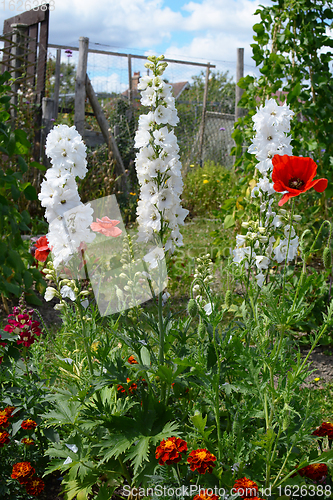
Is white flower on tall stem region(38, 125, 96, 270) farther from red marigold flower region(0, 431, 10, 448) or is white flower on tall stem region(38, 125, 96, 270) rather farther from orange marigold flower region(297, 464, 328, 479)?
orange marigold flower region(297, 464, 328, 479)

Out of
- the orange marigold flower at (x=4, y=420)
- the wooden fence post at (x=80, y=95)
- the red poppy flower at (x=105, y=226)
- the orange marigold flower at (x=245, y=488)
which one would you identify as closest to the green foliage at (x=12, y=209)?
the red poppy flower at (x=105, y=226)

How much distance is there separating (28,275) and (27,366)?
4.36ft

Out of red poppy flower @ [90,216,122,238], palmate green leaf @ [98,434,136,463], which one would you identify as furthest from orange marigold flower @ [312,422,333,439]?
red poppy flower @ [90,216,122,238]

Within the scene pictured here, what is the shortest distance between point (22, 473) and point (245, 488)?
0.82 m

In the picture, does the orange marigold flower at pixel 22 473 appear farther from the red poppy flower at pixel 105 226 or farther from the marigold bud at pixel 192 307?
the red poppy flower at pixel 105 226

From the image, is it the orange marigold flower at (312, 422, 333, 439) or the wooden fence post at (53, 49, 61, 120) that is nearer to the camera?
the orange marigold flower at (312, 422, 333, 439)

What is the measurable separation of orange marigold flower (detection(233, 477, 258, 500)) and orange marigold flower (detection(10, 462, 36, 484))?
776 mm

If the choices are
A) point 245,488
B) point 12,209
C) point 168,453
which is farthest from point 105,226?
point 245,488

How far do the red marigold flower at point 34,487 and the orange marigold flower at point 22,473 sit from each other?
0.03m

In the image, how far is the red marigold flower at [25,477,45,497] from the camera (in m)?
1.52

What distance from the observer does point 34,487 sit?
5.01ft

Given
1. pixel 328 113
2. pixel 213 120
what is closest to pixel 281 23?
pixel 328 113

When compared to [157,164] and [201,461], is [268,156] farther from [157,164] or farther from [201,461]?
[201,461]

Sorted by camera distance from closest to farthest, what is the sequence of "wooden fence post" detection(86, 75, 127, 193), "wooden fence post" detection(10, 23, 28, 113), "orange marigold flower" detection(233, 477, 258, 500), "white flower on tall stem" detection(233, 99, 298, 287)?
"orange marigold flower" detection(233, 477, 258, 500) → "white flower on tall stem" detection(233, 99, 298, 287) → "wooden fence post" detection(10, 23, 28, 113) → "wooden fence post" detection(86, 75, 127, 193)
